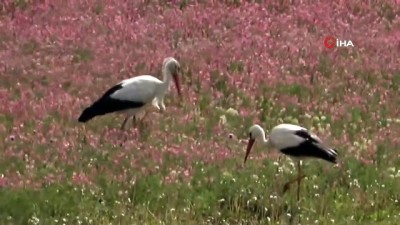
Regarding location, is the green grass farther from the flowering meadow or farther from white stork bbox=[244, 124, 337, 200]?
white stork bbox=[244, 124, 337, 200]

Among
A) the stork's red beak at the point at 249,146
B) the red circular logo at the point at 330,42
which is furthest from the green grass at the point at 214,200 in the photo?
the red circular logo at the point at 330,42

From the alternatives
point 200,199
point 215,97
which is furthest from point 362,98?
point 200,199

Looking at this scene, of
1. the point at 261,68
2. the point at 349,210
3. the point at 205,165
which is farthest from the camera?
the point at 261,68

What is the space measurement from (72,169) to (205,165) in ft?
6.81

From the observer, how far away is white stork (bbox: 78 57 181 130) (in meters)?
18.6

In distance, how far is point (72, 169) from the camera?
16.2 metres

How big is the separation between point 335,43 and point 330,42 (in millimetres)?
119

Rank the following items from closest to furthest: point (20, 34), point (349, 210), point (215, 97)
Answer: point (349, 210)
point (215, 97)
point (20, 34)

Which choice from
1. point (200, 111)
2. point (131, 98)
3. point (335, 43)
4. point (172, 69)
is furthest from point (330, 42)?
point (131, 98)

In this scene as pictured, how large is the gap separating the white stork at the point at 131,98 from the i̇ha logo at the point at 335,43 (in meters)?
5.97

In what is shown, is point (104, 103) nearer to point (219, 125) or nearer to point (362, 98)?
point (219, 125)

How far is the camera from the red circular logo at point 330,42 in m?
24.5

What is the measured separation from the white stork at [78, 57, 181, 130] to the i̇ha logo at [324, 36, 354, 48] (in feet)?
19.6

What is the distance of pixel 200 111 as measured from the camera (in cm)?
1988
